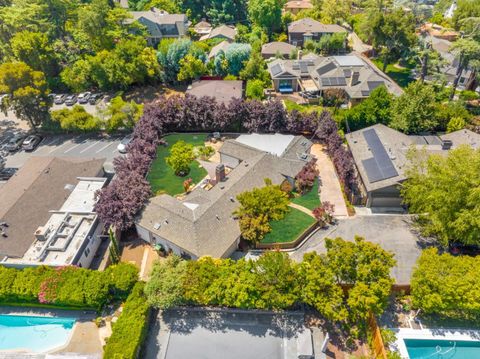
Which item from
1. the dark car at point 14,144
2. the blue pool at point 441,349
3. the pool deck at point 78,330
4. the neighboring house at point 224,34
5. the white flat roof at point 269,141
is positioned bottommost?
the blue pool at point 441,349

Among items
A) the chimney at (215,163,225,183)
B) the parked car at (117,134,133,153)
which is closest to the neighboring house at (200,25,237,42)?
the parked car at (117,134,133,153)

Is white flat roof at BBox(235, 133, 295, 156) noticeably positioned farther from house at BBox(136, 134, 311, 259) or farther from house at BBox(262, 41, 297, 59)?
house at BBox(262, 41, 297, 59)

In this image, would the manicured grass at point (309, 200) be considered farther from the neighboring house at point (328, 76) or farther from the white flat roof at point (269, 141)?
the neighboring house at point (328, 76)

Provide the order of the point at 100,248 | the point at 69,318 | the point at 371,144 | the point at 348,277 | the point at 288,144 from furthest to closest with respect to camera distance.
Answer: the point at 288,144, the point at 371,144, the point at 100,248, the point at 69,318, the point at 348,277

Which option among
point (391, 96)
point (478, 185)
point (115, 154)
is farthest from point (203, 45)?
point (478, 185)

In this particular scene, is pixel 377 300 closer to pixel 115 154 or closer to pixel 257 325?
pixel 257 325

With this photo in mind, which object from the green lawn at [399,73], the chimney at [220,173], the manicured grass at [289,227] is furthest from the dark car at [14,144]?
the green lawn at [399,73]
